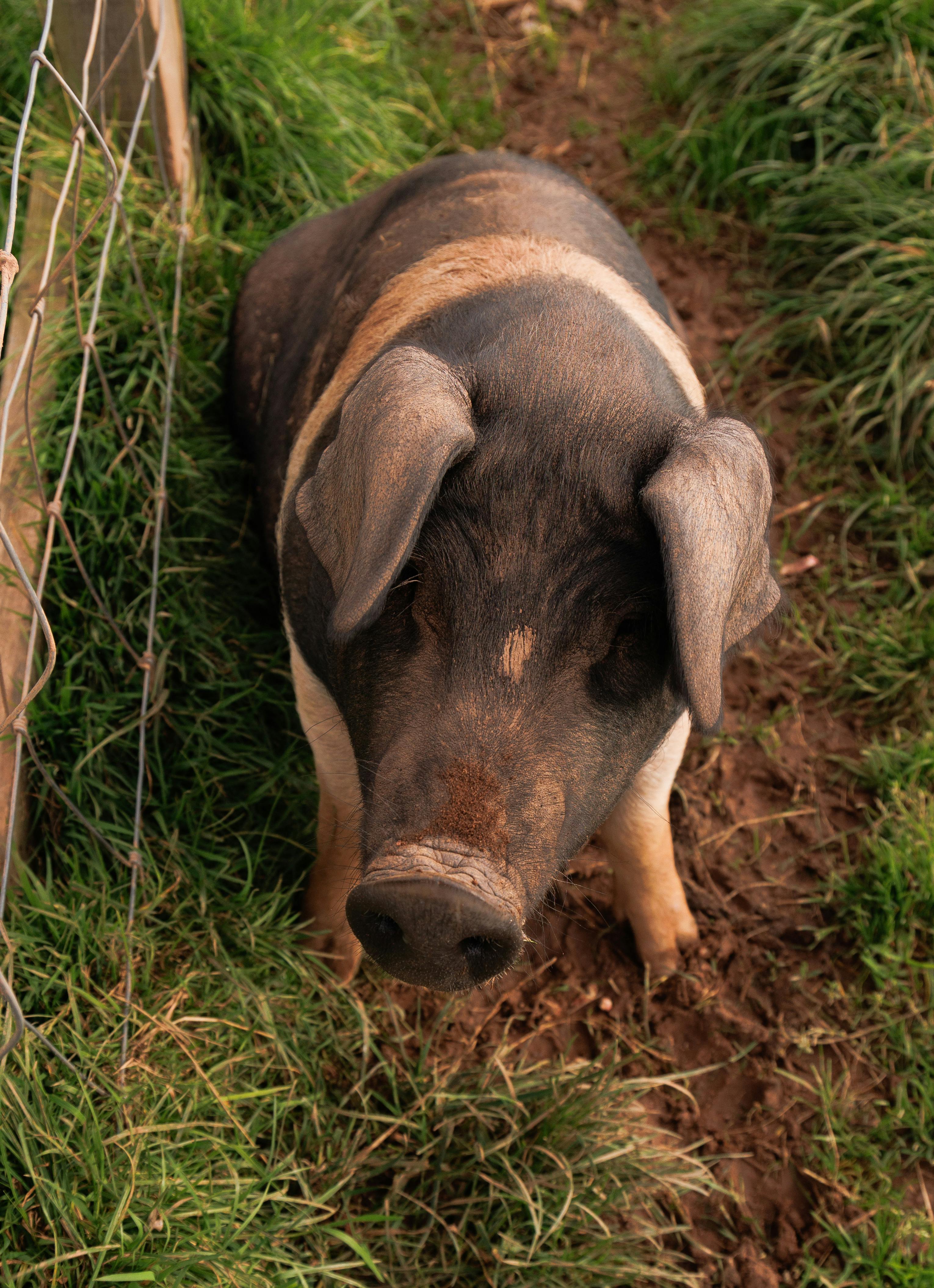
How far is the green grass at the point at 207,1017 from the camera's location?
263 cm

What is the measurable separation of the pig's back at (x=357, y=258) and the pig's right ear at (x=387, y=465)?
988 millimetres

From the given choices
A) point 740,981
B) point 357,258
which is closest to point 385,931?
point 740,981

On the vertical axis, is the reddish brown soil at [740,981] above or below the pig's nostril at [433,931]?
below

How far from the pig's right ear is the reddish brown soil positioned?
97 centimetres

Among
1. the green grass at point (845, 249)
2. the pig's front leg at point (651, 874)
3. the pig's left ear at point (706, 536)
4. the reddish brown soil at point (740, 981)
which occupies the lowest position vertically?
the reddish brown soil at point (740, 981)

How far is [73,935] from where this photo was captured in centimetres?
306

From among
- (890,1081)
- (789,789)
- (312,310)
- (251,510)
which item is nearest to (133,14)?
(312,310)

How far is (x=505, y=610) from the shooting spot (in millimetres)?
2205

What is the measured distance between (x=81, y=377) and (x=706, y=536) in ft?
5.40

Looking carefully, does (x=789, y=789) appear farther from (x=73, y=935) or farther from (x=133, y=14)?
(x=133, y=14)

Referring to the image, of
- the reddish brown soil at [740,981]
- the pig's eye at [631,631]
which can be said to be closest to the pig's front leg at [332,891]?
the reddish brown soil at [740,981]

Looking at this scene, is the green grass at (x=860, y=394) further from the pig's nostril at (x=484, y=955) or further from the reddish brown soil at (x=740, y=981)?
the pig's nostril at (x=484, y=955)

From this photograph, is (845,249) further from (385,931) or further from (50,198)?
(385,931)

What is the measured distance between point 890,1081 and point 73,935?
7.84 ft
